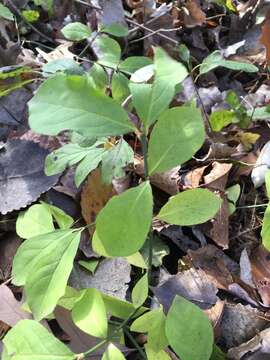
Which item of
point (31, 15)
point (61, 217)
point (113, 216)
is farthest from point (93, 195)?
point (31, 15)

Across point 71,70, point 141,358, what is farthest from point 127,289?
point 71,70

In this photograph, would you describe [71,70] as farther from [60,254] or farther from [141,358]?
[141,358]

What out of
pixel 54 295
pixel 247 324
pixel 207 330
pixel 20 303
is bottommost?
pixel 247 324

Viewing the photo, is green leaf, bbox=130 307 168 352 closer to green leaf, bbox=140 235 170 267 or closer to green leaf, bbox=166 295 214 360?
green leaf, bbox=166 295 214 360

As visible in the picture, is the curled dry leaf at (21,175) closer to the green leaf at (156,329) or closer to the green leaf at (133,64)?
the green leaf at (133,64)

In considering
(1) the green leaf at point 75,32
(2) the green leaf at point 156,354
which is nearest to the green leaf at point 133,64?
(1) the green leaf at point 75,32

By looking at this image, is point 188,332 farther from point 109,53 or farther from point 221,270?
point 109,53
